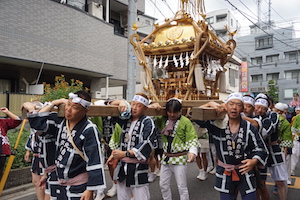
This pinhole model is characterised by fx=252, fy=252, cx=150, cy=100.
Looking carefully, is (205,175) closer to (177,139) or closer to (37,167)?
(177,139)

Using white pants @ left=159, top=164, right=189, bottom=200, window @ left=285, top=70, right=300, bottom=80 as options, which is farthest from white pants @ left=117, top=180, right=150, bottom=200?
window @ left=285, top=70, right=300, bottom=80

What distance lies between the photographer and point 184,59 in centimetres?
614

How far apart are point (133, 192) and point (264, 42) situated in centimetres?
3226

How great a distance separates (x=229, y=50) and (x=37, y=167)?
5.45 m

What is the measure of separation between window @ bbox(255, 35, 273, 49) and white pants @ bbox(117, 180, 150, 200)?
3164 centimetres

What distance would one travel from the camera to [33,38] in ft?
34.8

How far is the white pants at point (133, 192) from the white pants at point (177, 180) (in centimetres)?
67

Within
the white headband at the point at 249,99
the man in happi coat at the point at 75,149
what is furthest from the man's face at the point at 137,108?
the white headband at the point at 249,99

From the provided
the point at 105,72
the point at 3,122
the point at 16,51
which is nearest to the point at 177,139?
the point at 3,122

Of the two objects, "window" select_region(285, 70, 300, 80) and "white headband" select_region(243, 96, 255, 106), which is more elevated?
"window" select_region(285, 70, 300, 80)

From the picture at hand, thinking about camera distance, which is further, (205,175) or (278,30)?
(278,30)

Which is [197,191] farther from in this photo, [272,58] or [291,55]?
[272,58]

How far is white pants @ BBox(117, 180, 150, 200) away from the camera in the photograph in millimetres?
3184

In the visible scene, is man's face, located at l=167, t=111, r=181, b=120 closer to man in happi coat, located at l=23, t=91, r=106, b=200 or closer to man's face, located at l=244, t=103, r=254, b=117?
man's face, located at l=244, t=103, r=254, b=117
